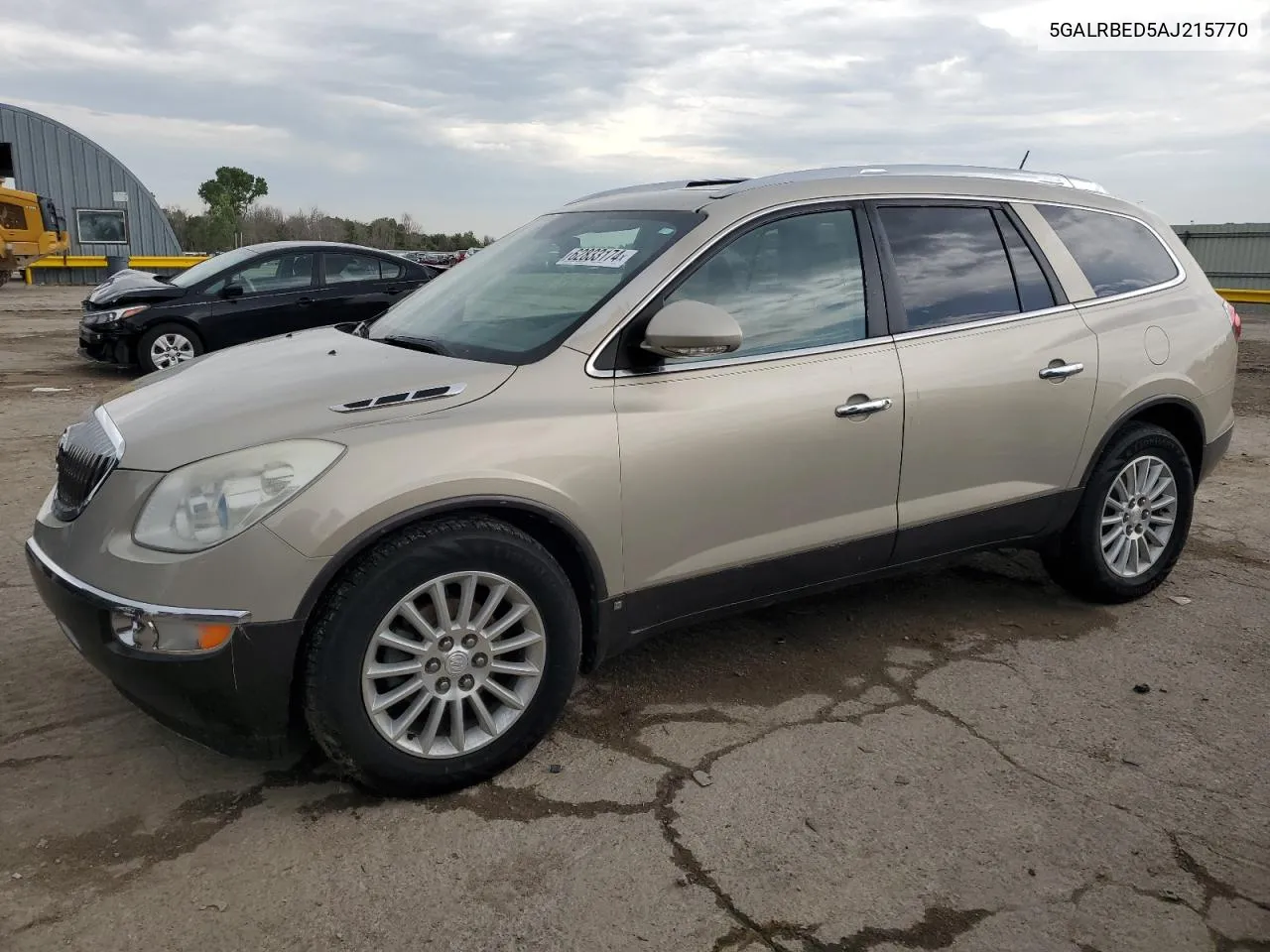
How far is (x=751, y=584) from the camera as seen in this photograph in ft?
11.4

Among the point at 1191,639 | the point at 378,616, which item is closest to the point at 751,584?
the point at 378,616

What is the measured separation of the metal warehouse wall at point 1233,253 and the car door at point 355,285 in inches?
833

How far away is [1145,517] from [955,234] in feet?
5.28

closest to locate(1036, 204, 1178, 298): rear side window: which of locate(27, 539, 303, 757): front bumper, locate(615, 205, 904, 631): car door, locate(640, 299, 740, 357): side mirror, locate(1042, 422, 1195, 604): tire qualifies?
locate(1042, 422, 1195, 604): tire

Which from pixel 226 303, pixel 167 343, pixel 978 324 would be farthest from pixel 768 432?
pixel 167 343

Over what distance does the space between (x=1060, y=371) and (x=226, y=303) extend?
9.50 meters

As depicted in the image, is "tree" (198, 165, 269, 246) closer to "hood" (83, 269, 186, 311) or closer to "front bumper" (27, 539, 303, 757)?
"hood" (83, 269, 186, 311)

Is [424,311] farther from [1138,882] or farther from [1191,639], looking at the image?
[1191,639]

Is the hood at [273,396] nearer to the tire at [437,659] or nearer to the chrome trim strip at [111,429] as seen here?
the chrome trim strip at [111,429]

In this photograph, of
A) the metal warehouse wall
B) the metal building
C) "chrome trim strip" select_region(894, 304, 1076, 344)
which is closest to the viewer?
"chrome trim strip" select_region(894, 304, 1076, 344)

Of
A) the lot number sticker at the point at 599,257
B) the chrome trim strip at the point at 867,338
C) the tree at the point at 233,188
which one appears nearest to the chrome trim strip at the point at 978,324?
the chrome trim strip at the point at 867,338

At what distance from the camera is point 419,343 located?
349 centimetres

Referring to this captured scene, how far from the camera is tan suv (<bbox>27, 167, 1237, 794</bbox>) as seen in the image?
2.69 meters

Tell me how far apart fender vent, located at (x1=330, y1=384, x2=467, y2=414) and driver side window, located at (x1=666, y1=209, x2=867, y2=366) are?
756mm
